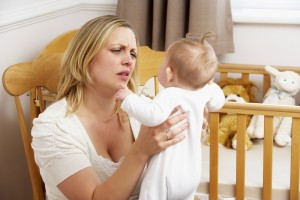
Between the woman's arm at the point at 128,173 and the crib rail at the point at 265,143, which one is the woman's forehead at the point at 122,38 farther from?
the crib rail at the point at 265,143

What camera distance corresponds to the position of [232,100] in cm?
230

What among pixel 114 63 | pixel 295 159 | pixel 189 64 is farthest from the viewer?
pixel 295 159

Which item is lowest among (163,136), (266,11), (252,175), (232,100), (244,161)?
(252,175)

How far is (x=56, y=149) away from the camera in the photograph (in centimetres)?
139

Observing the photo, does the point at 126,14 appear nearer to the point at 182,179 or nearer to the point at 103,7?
the point at 103,7

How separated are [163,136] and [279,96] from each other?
117 cm

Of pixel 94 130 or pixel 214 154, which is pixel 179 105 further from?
pixel 214 154

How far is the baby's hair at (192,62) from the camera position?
1.25 meters

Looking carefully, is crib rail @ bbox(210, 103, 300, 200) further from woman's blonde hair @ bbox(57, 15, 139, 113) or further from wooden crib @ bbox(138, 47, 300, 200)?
woman's blonde hair @ bbox(57, 15, 139, 113)

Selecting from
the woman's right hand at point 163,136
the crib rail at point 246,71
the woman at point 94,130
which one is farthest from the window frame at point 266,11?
the woman's right hand at point 163,136

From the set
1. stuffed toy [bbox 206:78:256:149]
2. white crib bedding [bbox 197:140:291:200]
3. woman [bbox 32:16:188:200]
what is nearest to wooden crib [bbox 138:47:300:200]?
white crib bedding [bbox 197:140:291:200]

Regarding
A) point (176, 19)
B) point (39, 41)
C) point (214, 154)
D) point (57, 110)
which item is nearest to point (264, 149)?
point (214, 154)

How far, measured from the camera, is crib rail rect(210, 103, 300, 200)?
175cm

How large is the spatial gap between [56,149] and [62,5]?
1214 mm
